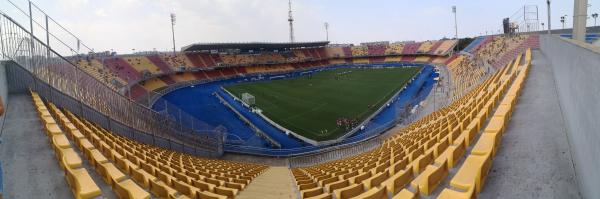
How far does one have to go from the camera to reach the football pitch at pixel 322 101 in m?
22.7

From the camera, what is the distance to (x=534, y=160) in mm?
4957

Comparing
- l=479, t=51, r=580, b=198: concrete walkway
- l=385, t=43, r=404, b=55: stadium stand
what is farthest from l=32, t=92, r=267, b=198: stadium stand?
l=385, t=43, r=404, b=55: stadium stand

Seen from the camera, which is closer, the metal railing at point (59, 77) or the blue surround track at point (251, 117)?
the metal railing at point (59, 77)

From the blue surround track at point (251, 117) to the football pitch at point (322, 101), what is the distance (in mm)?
1047

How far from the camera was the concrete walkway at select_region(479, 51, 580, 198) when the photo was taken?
4023 mm

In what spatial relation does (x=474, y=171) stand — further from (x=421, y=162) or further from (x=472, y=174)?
(x=421, y=162)

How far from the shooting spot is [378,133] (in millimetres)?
19422

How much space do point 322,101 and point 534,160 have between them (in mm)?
26475

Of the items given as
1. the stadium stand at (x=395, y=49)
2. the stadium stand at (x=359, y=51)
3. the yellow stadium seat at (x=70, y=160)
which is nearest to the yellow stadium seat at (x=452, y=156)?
the yellow stadium seat at (x=70, y=160)

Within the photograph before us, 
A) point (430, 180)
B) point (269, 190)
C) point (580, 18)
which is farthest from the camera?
point (580, 18)

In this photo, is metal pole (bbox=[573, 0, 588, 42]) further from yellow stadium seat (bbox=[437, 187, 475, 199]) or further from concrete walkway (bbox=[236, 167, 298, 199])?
concrete walkway (bbox=[236, 167, 298, 199])

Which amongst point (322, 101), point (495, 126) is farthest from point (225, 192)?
point (322, 101)

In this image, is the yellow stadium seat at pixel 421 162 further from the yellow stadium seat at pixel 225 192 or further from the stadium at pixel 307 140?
the yellow stadium seat at pixel 225 192

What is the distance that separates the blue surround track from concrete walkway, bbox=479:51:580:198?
1182cm
